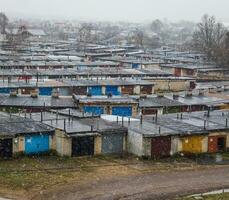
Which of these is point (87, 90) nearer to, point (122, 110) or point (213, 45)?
point (122, 110)

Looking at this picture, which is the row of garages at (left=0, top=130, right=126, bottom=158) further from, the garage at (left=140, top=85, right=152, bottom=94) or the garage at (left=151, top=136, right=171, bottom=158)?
the garage at (left=140, top=85, right=152, bottom=94)

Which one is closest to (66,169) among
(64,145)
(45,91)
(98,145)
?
(64,145)

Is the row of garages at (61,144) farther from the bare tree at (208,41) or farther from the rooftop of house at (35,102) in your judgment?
the bare tree at (208,41)

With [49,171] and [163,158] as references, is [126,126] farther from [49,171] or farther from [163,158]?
[49,171]

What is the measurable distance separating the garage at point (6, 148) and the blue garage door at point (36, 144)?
2.72 feet

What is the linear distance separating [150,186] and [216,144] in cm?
735

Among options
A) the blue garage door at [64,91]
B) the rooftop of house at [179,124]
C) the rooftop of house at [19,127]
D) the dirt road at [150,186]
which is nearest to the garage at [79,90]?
the blue garage door at [64,91]

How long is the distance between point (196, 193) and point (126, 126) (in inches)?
297

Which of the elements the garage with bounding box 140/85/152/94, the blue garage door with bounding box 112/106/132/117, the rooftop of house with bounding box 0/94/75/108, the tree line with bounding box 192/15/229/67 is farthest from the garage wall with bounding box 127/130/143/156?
the tree line with bounding box 192/15/229/67

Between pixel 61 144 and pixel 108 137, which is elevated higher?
pixel 108 137

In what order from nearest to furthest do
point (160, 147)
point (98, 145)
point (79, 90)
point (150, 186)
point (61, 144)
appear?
point (150, 186)
point (61, 144)
point (160, 147)
point (98, 145)
point (79, 90)

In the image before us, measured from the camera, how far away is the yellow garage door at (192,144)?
2756 cm

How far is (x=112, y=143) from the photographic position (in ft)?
89.7

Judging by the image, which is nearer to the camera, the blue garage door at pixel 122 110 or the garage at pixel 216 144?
the garage at pixel 216 144
